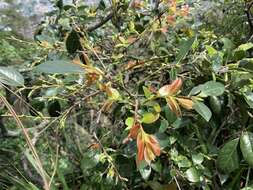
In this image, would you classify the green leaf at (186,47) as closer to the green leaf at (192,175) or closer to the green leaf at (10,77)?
the green leaf at (192,175)

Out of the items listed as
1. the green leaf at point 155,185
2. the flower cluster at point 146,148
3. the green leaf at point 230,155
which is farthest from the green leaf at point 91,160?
the flower cluster at point 146,148

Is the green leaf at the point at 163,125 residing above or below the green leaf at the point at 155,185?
above

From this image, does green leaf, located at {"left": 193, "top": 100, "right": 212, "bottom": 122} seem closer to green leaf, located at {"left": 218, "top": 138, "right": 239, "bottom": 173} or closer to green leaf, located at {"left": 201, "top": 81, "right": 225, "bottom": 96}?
green leaf, located at {"left": 201, "top": 81, "right": 225, "bottom": 96}

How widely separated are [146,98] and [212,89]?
153 millimetres

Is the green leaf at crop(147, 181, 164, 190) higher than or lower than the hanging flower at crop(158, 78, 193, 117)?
lower

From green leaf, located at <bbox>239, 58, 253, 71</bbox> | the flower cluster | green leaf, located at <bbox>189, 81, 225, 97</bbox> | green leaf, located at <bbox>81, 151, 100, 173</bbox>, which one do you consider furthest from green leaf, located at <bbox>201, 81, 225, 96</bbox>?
green leaf, located at <bbox>81, 151, 100, 173</bbox>

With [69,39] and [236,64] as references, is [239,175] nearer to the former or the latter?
[236,64]

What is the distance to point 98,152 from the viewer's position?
4.66 feet

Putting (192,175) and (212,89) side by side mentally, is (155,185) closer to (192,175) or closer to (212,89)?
(192,175)

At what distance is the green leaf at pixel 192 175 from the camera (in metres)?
1.39

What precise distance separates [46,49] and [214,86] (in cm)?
68

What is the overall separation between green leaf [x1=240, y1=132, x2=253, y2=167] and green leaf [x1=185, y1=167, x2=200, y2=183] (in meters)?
0.15

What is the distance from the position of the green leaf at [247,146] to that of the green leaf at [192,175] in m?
0.15

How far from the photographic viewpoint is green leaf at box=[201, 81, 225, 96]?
119 centimetres
